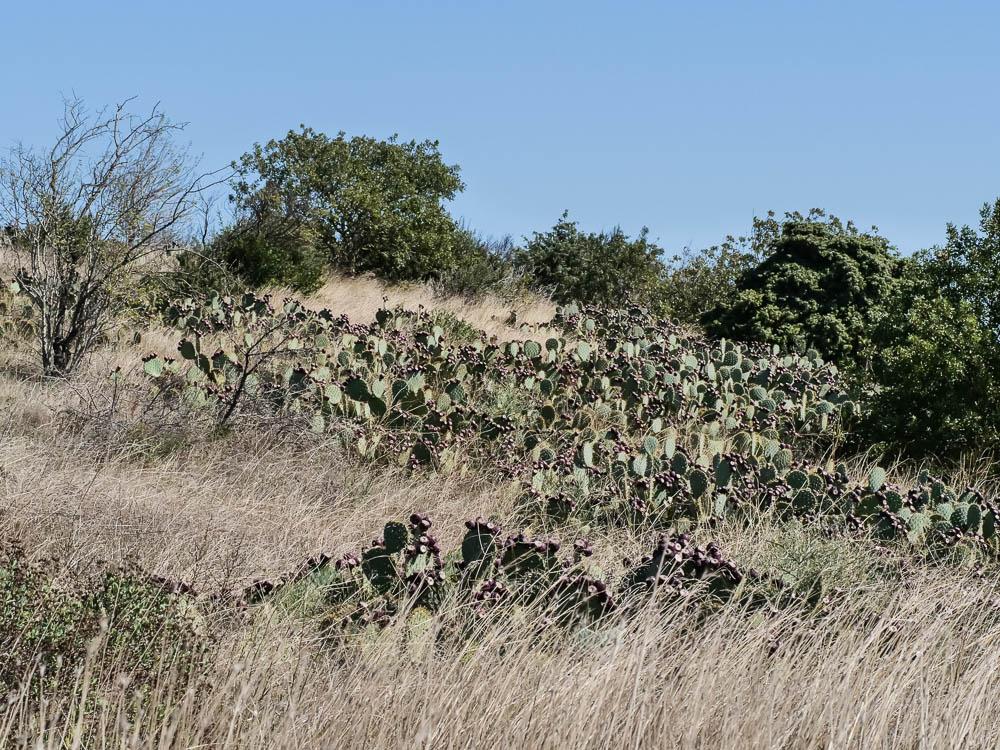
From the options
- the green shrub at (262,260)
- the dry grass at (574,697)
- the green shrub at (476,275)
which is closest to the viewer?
the dry grass at (574,697)

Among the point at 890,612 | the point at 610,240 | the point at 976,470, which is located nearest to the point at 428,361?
the point at 976,470

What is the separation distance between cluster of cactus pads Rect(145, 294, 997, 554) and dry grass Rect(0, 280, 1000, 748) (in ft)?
1.99

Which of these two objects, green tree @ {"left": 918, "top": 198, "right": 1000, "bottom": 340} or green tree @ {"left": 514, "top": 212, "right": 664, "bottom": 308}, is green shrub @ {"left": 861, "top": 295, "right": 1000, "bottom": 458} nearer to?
green tree @ {"left": 918, "top": 198, "right": 1000, "bottom": 340}

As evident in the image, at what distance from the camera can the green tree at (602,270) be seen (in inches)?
853

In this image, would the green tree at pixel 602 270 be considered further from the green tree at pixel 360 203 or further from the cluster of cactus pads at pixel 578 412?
the cluster of cactus pads at pixel 578 412

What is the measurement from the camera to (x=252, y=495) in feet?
20.4

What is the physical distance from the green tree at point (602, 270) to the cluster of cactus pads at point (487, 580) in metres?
16.7

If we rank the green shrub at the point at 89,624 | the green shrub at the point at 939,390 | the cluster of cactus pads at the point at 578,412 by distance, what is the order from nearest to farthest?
the green shrub at the point at 89,624, the cluster of cactus pads at the point at 578,412, the green shrub at the point at 939,390

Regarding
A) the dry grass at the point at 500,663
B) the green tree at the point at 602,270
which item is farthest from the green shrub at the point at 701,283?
the dry grass at the point at 500,663

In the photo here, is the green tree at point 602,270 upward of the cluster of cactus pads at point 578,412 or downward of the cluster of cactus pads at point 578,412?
upward

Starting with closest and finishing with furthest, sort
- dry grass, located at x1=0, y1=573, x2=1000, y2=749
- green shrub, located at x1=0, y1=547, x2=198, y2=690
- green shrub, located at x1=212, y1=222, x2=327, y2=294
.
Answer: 1. dry grass, located at x1=0, y1=573, x2=1000, y2=749
2. green shrub, located at x1=0, y1=547, x2=198, y2=690
3. green shrub, located at x1=212, y1=222, x2=327, y2=294

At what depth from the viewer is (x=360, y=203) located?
814 inches

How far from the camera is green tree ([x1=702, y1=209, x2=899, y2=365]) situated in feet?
52.7

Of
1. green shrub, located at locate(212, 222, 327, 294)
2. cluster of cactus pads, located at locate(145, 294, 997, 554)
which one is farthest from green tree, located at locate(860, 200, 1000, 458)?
green shrub, located at locate(212, 222, 327, 294)
